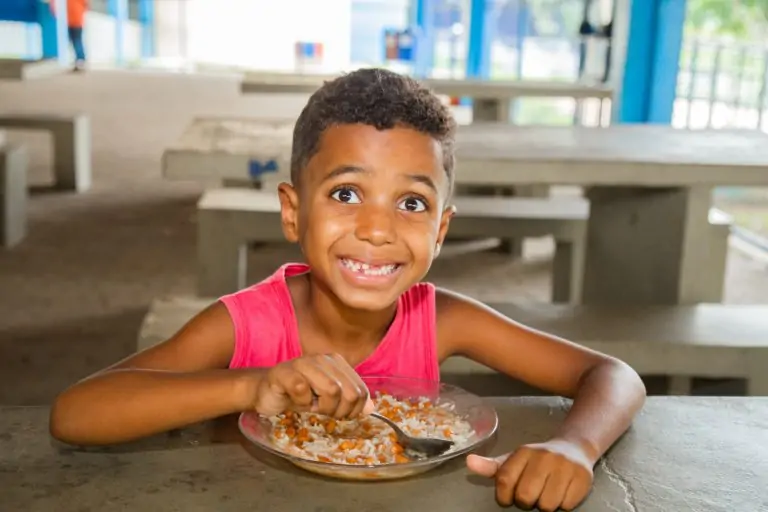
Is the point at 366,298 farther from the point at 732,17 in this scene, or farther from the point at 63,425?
the point at 732,17

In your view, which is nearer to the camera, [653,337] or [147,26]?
[653,337]

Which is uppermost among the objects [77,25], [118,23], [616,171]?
[118,23]

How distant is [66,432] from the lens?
3.66ft

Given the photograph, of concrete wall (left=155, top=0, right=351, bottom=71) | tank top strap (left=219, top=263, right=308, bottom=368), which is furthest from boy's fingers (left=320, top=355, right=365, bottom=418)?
concrete wall (left=155, top=0, right=351, bottom=71)

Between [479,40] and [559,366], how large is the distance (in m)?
Result: 8.90

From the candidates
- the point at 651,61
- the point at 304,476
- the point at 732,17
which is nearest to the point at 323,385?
the point at 304,476

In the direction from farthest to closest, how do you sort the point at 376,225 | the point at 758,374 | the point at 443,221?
the point at 758,374, the point at 443,221, the point at 376,225

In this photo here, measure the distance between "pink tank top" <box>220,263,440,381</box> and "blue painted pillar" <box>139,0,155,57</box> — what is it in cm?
1607

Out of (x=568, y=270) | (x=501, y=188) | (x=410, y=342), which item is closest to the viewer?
(x=410, y=342)

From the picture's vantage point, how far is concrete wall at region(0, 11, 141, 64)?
12.9 metres

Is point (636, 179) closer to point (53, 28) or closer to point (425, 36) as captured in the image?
point (425, 36)

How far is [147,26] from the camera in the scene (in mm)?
16844

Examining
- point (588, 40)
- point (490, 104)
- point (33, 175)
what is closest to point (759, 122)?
point (588, 40)

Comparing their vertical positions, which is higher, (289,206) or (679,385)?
(289,206)
